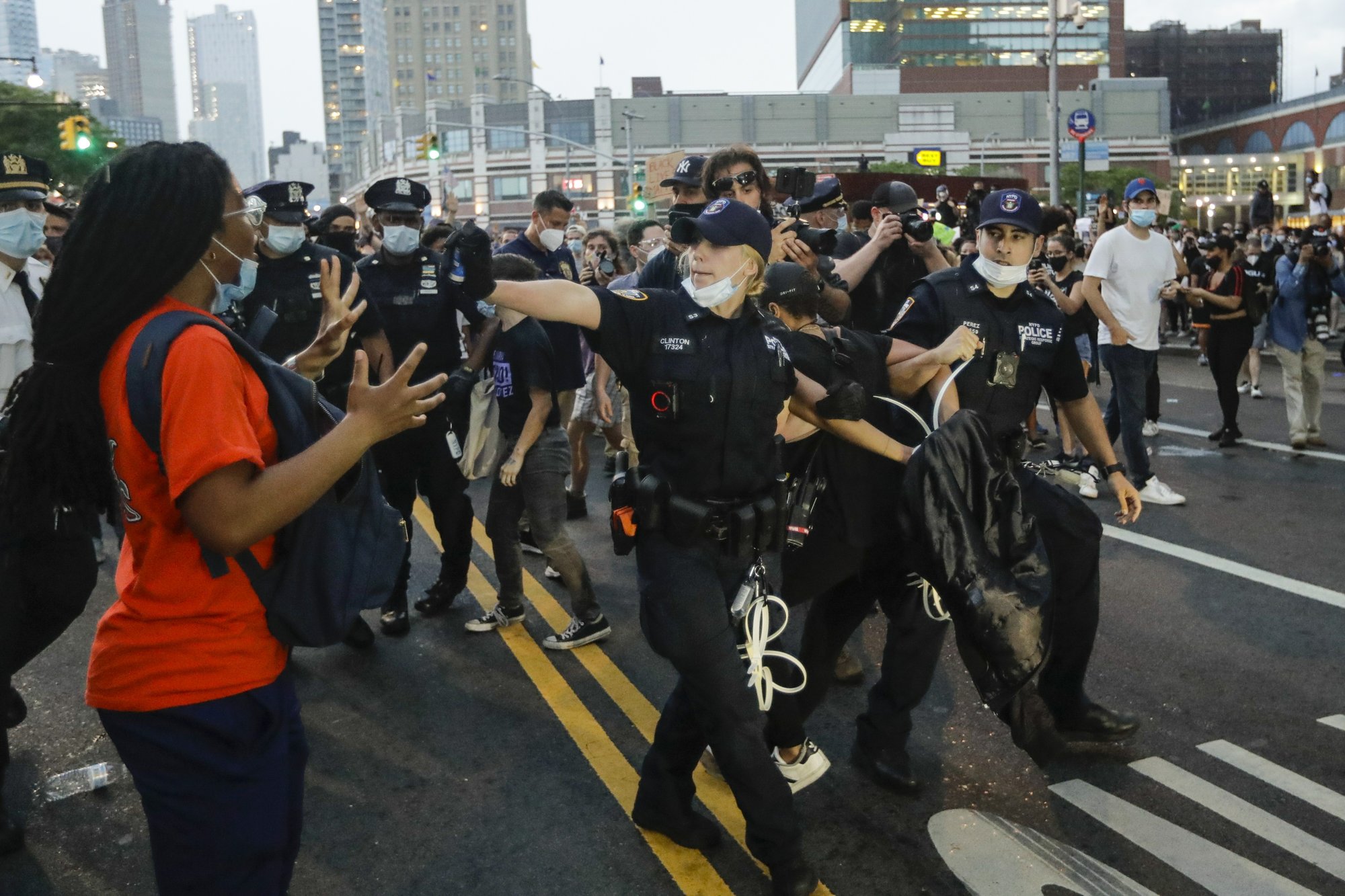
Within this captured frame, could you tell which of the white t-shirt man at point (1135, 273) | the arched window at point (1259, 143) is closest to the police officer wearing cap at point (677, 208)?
the white t-shirt man at point (1135, 273)

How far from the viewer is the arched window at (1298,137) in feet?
321

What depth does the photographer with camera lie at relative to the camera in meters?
5.50

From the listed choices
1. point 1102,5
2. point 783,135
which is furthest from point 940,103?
point 1102,5

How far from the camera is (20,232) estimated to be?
15.7 feet

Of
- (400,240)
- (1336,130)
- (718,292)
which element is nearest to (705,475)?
(718,292)

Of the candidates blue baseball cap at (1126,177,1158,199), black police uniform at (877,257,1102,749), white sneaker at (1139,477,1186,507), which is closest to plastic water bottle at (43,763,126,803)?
black police uniform at (877,257,1102,749)

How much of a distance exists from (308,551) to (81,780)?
9.19 ft

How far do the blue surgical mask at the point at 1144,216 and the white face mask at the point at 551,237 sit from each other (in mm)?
4391

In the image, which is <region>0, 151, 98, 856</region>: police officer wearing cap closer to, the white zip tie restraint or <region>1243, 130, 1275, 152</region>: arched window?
the white zip tie restraint

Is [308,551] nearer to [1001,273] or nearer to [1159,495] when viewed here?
[1001,273]

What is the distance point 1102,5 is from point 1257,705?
15010 cm

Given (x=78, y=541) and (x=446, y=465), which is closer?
(x=78, y=541)

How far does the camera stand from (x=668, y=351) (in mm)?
3344

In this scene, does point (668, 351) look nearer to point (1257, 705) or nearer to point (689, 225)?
point (689, 225)
